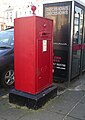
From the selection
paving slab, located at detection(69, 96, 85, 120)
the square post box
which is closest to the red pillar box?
the square post box

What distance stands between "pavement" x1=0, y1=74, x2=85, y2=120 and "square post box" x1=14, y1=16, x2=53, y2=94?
15.3 inches

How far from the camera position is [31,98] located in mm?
3695

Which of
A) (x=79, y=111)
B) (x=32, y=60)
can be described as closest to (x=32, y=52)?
(x=32, y=60)

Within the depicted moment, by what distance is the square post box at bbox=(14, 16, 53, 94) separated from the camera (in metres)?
3.61

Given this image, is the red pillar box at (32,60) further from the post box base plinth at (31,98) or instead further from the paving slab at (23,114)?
the paving slab at (23,114)

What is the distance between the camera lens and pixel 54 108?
3809 millimetres

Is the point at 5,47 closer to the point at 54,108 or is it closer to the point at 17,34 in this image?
the point at 17,34

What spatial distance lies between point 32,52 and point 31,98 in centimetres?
90

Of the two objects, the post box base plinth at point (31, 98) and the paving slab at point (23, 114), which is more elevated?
the post box base plinth at point (31, 98)

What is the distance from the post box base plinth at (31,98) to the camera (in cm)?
369

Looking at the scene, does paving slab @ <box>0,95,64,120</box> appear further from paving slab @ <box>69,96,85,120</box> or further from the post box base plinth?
paving slab @ <box>69,96,85,120</box>

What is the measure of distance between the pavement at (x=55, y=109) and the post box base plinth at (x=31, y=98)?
3.2 inches

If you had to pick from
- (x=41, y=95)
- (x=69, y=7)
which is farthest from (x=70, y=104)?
(x=69, y=7)

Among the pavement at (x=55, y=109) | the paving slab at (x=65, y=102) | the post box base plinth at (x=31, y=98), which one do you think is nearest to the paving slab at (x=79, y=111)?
the pavement at (x=55, y=109)
